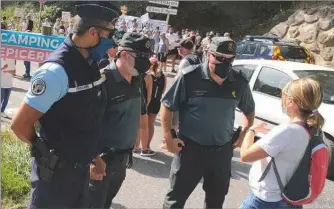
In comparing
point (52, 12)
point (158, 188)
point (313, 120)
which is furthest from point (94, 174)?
point (52, 12)

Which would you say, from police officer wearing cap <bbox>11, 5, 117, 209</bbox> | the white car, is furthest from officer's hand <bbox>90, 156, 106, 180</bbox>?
the white car

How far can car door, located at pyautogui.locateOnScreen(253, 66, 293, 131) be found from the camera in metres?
6.42

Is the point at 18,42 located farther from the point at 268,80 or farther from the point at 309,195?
the point at 309,195

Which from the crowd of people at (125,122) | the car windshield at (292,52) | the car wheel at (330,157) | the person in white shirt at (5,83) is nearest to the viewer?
the crowd of people at (125,122)

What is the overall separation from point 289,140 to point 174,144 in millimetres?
1101

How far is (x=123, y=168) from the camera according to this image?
132 inches

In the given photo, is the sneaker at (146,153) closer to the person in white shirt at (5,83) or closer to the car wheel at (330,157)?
the car wheel at (330,157)

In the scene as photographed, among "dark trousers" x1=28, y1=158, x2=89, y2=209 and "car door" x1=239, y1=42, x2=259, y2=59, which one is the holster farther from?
"car door" x1=239, y1=42, x2=259, y2=59

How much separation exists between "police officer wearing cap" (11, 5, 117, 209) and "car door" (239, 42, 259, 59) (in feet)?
44.4

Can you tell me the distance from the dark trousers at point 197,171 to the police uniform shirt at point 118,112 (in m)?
0.44

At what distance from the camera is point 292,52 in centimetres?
1499

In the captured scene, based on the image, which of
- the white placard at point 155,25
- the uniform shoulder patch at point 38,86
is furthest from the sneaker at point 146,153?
the white placard at point 155,25

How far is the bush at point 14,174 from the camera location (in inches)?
170

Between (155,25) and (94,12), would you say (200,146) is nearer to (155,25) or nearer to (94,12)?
(94,12)
